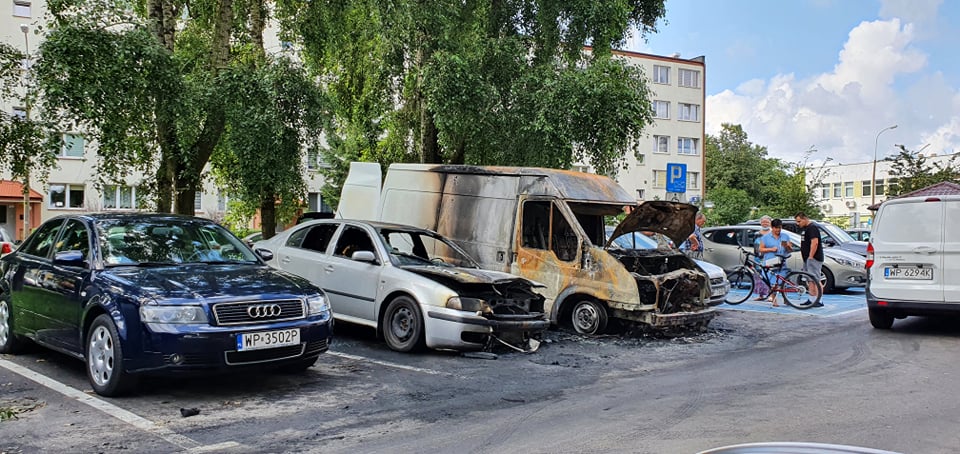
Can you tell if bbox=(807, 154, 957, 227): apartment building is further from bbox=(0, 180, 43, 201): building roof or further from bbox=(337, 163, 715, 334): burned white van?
bbox=(337, 163, 715, 334): burned white van

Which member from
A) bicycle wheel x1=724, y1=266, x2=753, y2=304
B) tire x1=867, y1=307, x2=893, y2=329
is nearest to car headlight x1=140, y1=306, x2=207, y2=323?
tire x1=867, y1=307, x2=893, y2=329

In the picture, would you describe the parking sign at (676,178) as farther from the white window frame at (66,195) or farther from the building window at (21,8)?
the building window at (21,8)

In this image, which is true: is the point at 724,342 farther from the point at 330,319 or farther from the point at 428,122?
the point at 428,122

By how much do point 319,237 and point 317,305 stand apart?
3.48 meters

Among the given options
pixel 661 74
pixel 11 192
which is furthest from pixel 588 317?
pixel 661 74

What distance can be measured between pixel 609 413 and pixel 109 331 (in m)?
4.20

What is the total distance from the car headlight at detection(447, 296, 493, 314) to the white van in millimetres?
6036

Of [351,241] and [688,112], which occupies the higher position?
[688,112]

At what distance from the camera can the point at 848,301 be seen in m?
15.1

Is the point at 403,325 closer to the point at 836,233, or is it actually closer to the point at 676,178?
the point at 676,178

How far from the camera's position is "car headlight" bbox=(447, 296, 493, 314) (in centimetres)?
834

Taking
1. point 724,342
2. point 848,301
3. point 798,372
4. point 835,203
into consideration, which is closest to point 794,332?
point 724,342

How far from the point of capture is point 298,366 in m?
7.02

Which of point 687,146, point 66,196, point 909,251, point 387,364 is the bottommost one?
point 387,364
